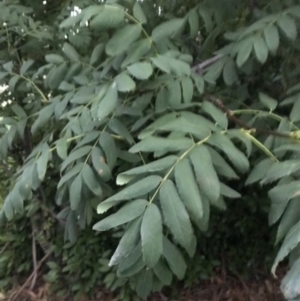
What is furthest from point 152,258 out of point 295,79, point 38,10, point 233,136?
point 38,10

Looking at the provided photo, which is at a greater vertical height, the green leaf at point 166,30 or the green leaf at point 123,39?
the green leaf at point 123,39

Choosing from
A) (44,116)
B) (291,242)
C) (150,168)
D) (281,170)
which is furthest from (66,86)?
(291,242)

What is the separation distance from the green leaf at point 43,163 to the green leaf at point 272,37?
0.66 meters

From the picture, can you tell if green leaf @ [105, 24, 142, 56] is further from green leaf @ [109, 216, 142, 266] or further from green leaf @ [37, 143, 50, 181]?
green leaf @ [109, 216, 142, 266]

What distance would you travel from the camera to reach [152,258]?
0.92m

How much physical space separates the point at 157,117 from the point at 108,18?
300 mm

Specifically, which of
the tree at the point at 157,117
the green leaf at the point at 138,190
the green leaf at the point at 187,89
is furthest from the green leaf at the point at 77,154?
the green leaf at the point at 138,190

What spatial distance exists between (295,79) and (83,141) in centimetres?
72

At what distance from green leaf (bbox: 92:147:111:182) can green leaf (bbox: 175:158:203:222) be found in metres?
0.36

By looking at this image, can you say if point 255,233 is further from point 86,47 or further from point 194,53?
point 86,47

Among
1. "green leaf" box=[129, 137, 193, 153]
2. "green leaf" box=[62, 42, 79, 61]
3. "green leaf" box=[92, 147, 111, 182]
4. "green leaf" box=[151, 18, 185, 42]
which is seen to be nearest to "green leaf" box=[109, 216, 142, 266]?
"green leaf" box=[129, 137, 193, 153]

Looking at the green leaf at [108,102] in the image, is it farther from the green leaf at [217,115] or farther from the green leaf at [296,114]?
the green leaf at [296,114]

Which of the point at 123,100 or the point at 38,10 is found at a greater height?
the point at 38,10

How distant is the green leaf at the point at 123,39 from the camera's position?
1287 mm
